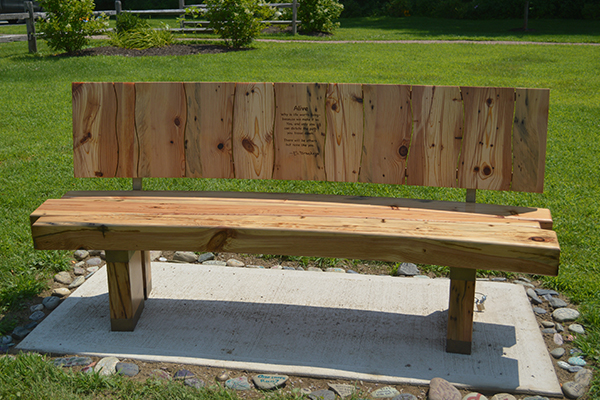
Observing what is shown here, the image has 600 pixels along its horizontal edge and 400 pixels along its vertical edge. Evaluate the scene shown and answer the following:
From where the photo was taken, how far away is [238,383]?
241cm

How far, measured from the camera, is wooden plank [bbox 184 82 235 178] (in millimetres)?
3045

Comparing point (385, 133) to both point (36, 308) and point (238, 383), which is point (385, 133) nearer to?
point (238, 383)

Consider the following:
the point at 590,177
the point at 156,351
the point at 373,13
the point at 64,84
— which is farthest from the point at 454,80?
the point at 373,13

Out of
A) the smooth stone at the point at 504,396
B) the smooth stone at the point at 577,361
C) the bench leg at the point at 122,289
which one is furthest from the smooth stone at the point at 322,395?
the smooth stone at the point at 577,361

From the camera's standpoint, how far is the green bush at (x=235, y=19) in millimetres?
12867

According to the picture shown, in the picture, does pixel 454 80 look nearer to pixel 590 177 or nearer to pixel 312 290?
pixel 590 177

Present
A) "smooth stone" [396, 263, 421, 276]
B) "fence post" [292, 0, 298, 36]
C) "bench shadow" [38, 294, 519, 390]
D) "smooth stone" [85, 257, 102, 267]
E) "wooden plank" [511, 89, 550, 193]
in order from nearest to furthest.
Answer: "bench shadow" [38, 294, 519, 390] → "wooden plank" [511, 89, 550, 193] → "smooth stone" [396, 263, 421, 276] → "smooth stone" [85, 257, 102, 267] → "fence post" [292, 0, 298, 36]

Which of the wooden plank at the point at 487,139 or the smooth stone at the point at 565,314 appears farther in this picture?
the smooth stone at the point at 565,314

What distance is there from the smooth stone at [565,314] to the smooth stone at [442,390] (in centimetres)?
92

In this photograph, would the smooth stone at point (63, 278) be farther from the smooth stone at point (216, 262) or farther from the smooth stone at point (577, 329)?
the smooth stone at point (577, 329)

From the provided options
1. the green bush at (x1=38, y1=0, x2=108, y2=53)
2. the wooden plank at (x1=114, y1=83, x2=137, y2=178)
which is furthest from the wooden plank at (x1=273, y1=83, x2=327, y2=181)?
the green bush at (x1=38, y1=0, x2=108, y2=53)

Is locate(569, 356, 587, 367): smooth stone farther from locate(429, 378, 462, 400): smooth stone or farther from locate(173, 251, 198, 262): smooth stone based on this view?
locate(173, 251, 198, 262): smooth stone

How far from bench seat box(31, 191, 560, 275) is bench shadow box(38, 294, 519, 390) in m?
0.47

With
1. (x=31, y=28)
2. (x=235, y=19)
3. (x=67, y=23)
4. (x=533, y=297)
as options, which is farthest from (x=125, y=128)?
(x=31, y=28)
